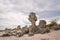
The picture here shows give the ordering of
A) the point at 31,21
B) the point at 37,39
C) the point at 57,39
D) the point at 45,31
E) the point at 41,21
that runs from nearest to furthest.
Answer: the point at 57,39, the point at 37,39, the point at 45,31, the point at 41,21, the point at 31,21

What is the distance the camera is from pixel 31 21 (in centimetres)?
1516

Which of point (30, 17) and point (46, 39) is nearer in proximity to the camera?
point (46, 39)

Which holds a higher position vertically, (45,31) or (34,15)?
(34,15)

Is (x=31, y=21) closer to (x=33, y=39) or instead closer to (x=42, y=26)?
(x=42, y=26)

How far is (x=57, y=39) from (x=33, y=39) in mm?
2069

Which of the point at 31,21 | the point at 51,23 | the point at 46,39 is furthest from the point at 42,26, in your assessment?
the point at 46,39

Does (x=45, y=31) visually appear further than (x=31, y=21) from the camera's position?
No

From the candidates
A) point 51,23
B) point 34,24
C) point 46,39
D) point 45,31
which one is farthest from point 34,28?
point 46,39

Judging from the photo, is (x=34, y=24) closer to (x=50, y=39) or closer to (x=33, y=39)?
(x=33, y=39)

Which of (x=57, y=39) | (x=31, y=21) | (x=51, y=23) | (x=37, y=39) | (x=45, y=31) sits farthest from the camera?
(x=51, y=23)

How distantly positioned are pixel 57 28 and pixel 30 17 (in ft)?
11.2

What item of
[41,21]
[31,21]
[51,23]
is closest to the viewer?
[41,21]

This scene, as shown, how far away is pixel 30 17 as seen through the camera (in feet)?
50.0

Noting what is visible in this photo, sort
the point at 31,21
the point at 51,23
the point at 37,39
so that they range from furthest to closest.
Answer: the point at 51,23 → the point at 31,21 → the point at 37,39
